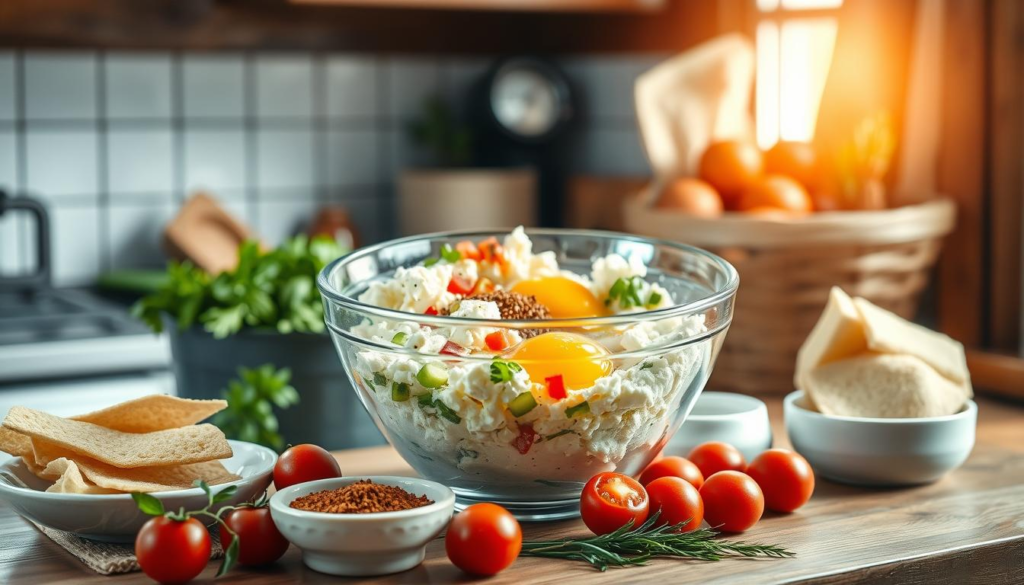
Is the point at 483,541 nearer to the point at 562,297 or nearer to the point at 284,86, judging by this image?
the point at 562,297

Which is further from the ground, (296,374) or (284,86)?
(284,86)

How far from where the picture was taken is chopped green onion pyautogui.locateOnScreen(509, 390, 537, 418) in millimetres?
830

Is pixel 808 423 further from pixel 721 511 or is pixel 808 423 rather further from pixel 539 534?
pixel 539 534

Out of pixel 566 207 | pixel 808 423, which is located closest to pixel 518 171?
pixel 566 207

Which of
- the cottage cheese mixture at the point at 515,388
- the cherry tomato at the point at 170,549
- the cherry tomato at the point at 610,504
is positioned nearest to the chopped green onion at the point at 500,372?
the cottage cheese mixture at the point at 515,388

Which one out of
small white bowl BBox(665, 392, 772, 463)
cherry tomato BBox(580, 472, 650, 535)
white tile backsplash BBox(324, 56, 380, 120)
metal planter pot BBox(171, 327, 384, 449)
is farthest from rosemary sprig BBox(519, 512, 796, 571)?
white tile backsplash BBox(324, 56, 380, 120)

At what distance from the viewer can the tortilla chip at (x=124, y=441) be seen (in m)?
0.86

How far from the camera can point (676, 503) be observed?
0.89 m

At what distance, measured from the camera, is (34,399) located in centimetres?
185

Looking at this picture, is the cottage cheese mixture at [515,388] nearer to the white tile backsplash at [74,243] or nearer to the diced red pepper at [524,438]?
the diced red pepper at [524,438]

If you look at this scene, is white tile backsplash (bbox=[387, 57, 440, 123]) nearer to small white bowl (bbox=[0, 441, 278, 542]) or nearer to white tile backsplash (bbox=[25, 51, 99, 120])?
white tile backsplash (bbox=[25, 51, 99, 120])

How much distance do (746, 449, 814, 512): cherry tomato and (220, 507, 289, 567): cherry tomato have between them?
1.33 ft

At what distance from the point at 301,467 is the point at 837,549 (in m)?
0.42

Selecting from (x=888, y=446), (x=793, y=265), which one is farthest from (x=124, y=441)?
(x=793, y=265)
